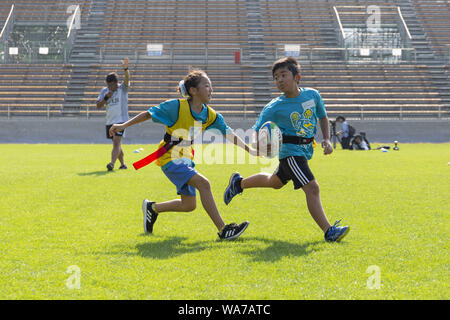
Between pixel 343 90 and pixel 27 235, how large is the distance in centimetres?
2250

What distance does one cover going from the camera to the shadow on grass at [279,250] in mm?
3934

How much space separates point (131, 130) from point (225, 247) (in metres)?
19.6

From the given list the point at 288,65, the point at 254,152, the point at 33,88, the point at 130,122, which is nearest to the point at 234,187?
the point at 254,152

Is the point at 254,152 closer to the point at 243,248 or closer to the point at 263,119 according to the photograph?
the point at 263,119

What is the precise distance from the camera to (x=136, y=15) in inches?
1227

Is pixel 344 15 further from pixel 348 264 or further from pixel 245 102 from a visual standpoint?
pixel 348 264

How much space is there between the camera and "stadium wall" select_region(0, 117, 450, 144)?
75.6ft

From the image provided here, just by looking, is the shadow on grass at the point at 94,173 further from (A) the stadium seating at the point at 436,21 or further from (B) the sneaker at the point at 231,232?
(A) the stadium seating at the point at 436,21

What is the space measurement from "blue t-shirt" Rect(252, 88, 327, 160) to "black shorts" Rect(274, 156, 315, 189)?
0.19 feet

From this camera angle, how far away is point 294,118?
15.8ft

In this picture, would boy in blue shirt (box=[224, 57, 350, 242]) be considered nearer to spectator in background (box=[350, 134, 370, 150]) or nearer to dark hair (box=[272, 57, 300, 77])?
dark hair (box=[272, 57, 300, 77])

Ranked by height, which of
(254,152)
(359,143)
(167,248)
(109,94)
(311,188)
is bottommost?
(359,143)

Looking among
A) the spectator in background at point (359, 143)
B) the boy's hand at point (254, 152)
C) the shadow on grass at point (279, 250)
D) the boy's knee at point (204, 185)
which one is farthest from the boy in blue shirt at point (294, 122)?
the spectator in background at point (359, 143)
